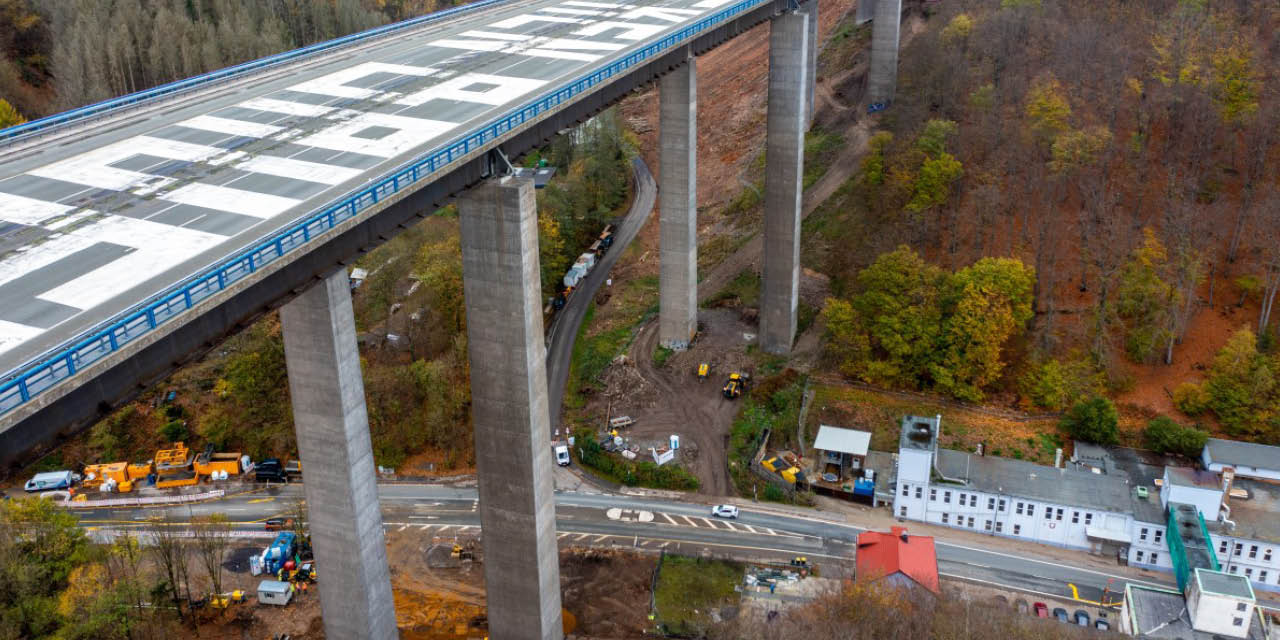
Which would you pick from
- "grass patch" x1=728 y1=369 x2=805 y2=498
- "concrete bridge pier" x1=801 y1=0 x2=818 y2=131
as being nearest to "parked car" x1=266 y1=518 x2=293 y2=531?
"grass patch" x1=728 y1=369 x2=805 y2=498

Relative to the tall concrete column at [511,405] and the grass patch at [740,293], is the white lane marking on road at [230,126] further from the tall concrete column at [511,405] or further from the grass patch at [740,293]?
the grass patch at [740,293]

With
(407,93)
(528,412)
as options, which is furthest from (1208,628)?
(407,93)

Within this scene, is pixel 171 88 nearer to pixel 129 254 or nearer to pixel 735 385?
pixel 129 254

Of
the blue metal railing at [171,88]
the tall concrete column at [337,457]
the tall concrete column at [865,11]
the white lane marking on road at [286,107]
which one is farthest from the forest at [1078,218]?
the tall concrete column at [337,457]

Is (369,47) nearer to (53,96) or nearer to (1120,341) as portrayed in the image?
(1120,341)

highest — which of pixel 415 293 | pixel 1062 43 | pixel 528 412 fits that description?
pixel 1062 43
